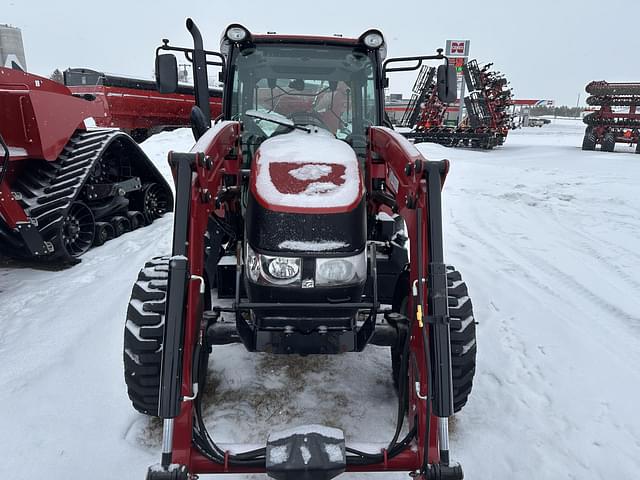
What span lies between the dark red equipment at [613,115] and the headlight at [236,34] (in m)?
18.2

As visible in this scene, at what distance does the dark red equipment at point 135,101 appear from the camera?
12773mm

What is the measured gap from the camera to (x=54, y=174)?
497 cm

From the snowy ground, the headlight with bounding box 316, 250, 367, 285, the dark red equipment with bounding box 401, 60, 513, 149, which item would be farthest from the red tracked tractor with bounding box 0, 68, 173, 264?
the dark red equipment with bounding box 401, 60, 513, 149

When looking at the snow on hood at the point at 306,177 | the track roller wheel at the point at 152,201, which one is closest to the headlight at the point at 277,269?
the snow on hood at the point at 306,177

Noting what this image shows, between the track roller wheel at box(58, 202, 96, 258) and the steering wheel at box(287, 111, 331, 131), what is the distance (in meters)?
2.77

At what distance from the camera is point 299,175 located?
7.38 feet

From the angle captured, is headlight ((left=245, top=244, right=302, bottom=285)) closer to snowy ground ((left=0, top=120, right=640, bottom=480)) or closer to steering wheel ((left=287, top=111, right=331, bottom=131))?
snowy ground ((left=0, top=120, right=640, bottom=480))

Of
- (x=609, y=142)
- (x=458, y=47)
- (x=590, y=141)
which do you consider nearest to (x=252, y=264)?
(x=609, y=142)

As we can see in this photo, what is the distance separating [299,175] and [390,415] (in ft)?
4.85

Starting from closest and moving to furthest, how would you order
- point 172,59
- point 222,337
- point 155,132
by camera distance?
point 222,337 < point 172,59 < point 155,132

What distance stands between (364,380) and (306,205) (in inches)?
56.7

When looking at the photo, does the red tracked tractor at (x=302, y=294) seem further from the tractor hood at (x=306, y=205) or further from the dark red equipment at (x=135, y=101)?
the dark red equipment at (x=135, y=101)

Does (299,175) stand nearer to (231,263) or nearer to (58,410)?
(231,263)

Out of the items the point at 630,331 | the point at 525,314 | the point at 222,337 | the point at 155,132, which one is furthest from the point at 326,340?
the point at 155,132
